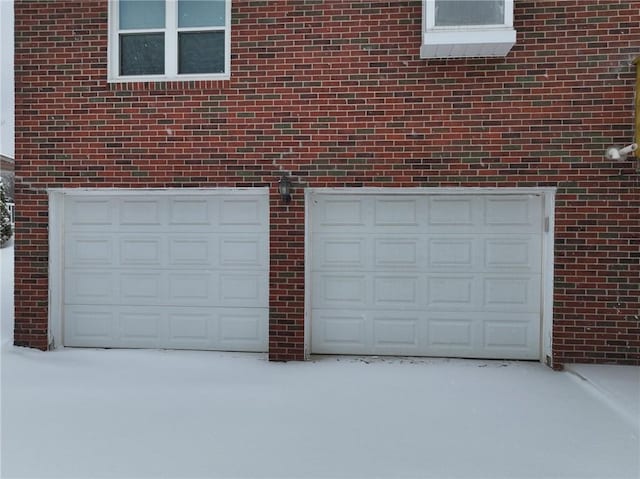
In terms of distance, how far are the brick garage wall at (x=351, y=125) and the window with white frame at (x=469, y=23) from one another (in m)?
0.36

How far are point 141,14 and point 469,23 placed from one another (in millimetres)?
4014

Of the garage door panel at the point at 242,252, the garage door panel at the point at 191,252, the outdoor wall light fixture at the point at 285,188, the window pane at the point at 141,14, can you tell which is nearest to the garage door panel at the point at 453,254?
the outdoor wall light fixture at the point at 285,188

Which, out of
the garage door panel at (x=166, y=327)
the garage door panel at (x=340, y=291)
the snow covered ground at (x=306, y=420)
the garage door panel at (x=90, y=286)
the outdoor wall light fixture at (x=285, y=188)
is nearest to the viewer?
the snow covered ground at (x=306, y=420)

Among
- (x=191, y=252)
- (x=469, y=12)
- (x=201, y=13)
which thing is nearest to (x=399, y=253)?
(x=191, y=252)

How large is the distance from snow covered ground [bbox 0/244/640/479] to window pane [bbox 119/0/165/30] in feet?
13.8

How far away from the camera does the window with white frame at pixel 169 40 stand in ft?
16.8

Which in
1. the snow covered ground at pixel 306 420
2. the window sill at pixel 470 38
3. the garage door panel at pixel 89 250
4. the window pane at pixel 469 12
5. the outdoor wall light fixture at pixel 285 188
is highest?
the window pane at pixel 469 12

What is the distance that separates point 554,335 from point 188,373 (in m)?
4.26

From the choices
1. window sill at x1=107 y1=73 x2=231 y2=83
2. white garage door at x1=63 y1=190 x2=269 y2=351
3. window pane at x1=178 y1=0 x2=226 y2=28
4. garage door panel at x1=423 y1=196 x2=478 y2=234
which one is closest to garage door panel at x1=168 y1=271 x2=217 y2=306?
white garage door at x1=63 y1=190 x2=269 y2=351

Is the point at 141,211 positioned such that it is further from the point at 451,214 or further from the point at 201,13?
the point at 451,214

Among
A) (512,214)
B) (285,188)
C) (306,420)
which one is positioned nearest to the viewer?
(306,420)

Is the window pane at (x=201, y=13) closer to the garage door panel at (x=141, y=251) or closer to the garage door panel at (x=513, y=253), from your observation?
the garage door panel at (x=141, y=251)

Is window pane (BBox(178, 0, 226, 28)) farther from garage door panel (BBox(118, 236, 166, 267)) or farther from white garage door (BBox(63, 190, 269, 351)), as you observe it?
garage door panel (BBox(118, 236, 166, 267))

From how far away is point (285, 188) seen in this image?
4906 mm
